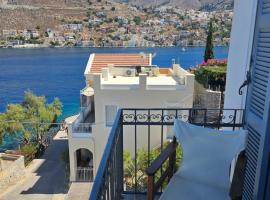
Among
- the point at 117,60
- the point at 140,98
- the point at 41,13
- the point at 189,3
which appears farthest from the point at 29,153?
the point at 189,3

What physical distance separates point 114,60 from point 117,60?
0.58 ft

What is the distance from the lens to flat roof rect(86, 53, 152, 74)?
13.6 metres

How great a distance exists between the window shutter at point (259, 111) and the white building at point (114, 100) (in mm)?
7455

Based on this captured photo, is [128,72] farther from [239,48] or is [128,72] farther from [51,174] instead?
[239,48]

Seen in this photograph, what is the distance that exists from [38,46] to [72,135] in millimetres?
92284

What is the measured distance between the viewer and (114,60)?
14633 mm

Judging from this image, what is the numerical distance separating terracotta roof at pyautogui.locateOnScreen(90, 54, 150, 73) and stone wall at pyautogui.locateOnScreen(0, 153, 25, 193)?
505 centimetres

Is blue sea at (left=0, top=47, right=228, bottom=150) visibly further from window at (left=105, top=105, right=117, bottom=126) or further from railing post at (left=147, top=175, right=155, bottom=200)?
railing post at (left=147, top=175, right=155, bottom=200)

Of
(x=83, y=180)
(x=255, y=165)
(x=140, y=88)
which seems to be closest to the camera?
(x=255, y=165)

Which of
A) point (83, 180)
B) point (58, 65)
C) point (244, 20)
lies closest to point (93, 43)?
point (58, 65)

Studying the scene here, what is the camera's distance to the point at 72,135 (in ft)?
36.7

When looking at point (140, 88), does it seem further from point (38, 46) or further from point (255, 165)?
point (38, 46)

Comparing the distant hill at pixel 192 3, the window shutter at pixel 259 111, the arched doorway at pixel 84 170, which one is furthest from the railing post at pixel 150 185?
the distant hill at pixel 192 3

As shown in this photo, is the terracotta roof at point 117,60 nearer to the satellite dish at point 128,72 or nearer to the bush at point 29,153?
the satellite dish at point 128,72
